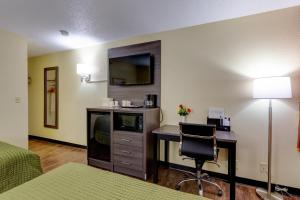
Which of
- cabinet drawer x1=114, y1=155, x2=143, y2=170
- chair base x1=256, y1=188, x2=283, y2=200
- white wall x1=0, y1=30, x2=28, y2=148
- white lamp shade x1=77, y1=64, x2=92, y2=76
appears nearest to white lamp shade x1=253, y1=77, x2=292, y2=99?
chair base x1=256, y1=188, x2=283, y2=200

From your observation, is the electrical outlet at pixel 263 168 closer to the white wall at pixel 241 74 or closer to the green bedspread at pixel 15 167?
the white wall at pixel 241 74

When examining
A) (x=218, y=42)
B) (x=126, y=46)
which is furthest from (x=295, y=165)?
(x=126, y=46)

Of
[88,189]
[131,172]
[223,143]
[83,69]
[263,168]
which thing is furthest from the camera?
[83,69]

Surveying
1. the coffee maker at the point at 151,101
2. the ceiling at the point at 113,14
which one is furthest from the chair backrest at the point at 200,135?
the ceiling at the point at 113,14

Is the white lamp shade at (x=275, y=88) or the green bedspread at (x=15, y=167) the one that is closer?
the green bedspread at (x=15, y=167)

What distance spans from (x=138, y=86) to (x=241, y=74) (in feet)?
5.47

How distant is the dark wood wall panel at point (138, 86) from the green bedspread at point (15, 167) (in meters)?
1.79

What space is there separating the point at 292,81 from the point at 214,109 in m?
0.98

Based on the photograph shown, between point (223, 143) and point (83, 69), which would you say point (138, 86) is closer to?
point (83, 69)

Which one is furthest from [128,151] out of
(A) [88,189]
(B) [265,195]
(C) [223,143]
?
(B) [265,195]

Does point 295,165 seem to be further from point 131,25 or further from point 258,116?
point 131,25

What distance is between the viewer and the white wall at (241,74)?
2.15 metres

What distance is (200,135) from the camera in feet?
6.68

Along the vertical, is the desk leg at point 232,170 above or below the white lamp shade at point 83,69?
below
